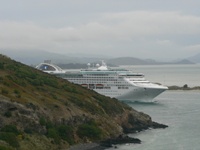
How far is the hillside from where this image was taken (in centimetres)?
4275

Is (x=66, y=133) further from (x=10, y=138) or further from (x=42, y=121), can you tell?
(x=10, y=138)

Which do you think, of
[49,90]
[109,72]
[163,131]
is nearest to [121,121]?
[163,131]

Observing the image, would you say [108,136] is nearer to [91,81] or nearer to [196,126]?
[196,126]

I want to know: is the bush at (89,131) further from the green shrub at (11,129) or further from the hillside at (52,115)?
the green shrub at (11,129)

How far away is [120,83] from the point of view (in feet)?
336

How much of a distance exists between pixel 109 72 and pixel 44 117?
60.1 metres

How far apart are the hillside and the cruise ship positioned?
110 ft

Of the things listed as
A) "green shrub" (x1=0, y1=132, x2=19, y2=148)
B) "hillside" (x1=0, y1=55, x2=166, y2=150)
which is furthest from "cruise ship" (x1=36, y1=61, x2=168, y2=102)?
"green shrub" (x1=0, y1=132, x2=19, y2=148)

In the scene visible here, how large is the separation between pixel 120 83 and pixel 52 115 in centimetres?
5504

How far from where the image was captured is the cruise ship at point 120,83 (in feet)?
323

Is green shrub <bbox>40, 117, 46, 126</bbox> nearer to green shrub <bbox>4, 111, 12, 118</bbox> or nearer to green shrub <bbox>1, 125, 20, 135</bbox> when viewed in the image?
green shrub <bbox>4, 111, 12, 118</bbox>

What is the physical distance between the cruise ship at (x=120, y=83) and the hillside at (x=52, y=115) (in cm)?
3358

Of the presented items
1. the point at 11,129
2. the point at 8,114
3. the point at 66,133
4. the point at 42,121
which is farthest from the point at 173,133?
the point at 11,129

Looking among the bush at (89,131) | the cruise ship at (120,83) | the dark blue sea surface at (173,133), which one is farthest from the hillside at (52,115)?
the cruise ship at (120,83)
